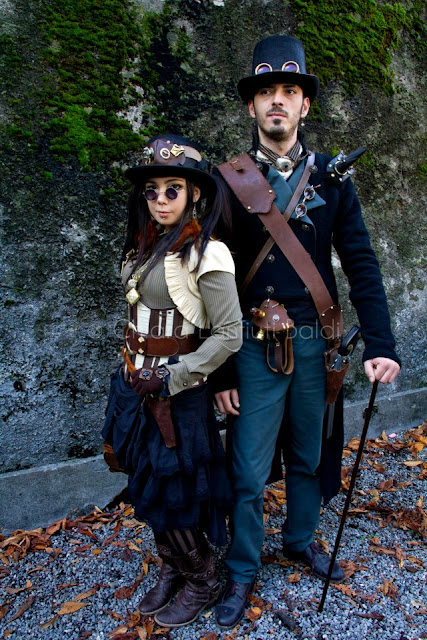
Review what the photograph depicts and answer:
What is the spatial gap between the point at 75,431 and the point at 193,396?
129 cm

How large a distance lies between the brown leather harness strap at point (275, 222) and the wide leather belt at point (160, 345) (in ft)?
1.92

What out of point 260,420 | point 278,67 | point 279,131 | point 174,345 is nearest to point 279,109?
point 279,131

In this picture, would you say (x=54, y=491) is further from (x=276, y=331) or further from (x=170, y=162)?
Answer: (x=170, y=162)

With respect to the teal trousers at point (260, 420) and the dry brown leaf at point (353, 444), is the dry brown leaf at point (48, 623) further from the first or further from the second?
the dry brown leaf at point (353, 444)

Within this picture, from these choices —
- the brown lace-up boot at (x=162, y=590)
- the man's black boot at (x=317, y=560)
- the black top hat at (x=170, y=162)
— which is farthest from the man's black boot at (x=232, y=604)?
the black top hat at (x=170, y=162)

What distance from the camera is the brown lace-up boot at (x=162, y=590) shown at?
2283mm

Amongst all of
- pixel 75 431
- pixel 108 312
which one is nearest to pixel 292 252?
pixel 108 312

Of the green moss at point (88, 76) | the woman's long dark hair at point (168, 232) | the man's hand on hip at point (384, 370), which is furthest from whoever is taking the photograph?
the green moss at point (88, 76)

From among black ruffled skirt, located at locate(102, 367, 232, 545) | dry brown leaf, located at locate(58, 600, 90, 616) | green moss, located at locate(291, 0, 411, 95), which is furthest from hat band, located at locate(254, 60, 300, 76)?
dry brown leaf, located at locate(58, 600, 90, 616)

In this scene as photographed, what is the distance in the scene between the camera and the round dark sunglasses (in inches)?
78.4

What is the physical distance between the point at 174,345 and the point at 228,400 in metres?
0.41

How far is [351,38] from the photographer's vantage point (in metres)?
3.77

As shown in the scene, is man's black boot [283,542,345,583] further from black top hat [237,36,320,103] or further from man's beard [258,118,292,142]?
black top hat [237,36,320,103]

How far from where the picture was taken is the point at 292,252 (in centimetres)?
224
